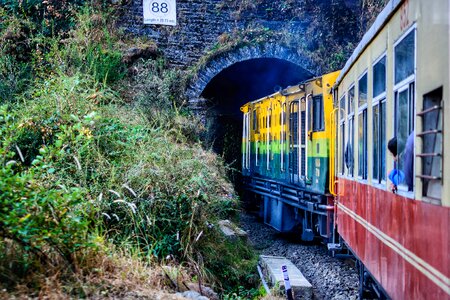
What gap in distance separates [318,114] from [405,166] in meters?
7.50

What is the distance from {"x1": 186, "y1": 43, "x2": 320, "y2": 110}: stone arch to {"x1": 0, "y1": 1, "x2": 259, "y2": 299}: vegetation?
10.2ft

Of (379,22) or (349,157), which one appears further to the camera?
(349,157)

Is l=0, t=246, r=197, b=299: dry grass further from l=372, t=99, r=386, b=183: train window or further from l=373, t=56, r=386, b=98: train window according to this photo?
l=373, t=56, r=386, b=98: train window

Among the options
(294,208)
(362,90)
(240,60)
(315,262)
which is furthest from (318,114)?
(240,60)

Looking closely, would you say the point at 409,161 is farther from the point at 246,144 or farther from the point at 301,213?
the point at 246,144

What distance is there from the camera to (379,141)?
5691 millimetres

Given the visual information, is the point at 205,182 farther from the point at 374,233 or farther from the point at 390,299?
the point at 390,299

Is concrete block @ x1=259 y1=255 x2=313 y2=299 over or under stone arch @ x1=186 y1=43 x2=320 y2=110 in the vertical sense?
under

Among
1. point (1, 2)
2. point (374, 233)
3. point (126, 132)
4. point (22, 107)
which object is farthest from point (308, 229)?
point (1, 2)

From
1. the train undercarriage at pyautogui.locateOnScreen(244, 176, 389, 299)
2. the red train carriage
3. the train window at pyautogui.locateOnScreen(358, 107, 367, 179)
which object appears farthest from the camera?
the train undercarriage at pyautogui.locateOnScreen(244, 176, 389, 299)

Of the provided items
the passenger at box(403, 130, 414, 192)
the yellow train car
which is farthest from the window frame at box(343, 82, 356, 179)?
the passenger at box(403, 130, 414, 192)

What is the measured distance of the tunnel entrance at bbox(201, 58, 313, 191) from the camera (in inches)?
899

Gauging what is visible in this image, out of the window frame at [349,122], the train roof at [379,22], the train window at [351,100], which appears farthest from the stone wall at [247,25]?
the train roof at [379,22]

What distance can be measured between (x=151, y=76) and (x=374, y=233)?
12.5m
